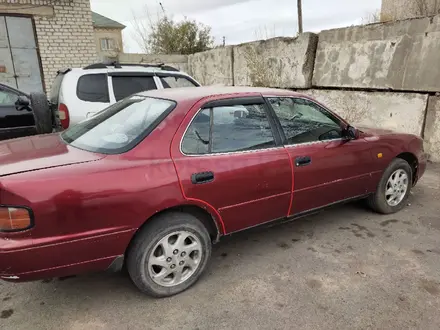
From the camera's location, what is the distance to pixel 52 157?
7.97 ft

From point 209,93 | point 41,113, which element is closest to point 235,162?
point 209,93

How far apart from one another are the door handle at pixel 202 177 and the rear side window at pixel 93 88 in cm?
375

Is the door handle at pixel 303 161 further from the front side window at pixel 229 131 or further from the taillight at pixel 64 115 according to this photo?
the taillight at pixel 64 115

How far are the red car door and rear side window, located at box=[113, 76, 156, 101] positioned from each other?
137 inches

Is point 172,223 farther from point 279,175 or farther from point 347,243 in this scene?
point 347,243

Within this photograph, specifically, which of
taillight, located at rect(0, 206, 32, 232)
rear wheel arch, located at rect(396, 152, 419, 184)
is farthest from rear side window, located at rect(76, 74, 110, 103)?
rear wheel arch, located at rect(396, 152, 419, 184)

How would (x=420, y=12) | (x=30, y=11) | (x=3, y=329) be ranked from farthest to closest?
(x=30, y=11) < (x=420, y=12) < (x=3, y=329)

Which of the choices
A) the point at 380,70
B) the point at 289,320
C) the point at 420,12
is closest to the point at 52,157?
the point at 289,320

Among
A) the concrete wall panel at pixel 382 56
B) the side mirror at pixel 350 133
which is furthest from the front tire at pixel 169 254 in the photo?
the concrete wall panel at pixel 382 56

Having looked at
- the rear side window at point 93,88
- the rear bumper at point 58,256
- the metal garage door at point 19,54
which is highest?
the metal garage door at point 19,54

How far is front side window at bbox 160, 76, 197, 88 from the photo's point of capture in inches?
250

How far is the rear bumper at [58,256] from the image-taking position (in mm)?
2094

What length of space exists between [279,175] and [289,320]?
1150 mm

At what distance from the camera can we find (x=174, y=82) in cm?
652
